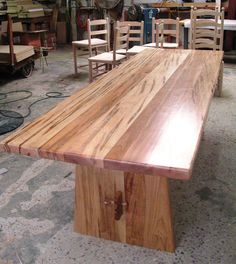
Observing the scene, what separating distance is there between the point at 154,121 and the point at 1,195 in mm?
1248

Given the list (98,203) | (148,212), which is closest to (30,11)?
(98,203)

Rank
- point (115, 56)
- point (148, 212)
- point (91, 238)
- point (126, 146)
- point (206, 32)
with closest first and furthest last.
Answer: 1. point (126, 146)
2. point (148, 212)
3. point (91, 238)
4. point (115, 56)
5. point (206, 32)

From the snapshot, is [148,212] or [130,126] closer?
[130,126]

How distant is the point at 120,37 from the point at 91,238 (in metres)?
3.16

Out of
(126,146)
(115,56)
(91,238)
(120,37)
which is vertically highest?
(120,37)

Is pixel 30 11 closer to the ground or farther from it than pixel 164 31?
farther from it

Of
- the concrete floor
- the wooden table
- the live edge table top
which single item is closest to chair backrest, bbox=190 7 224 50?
the concrete floor

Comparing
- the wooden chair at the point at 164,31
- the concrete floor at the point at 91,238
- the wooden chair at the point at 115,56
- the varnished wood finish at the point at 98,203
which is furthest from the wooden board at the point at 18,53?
the varnished wood finish at the point at 98,203

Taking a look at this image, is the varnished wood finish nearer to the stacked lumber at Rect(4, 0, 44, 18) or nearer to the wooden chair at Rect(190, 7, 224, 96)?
the wooden chair at Rect(190, 7, 224, 96)

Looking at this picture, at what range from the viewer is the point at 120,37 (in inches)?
172

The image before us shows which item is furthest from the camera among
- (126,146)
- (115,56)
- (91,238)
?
(115,56)

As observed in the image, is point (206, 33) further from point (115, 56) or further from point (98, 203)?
point (98, 203)

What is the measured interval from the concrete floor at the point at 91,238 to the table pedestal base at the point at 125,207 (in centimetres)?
6

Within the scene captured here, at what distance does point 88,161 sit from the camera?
4.09 feet
